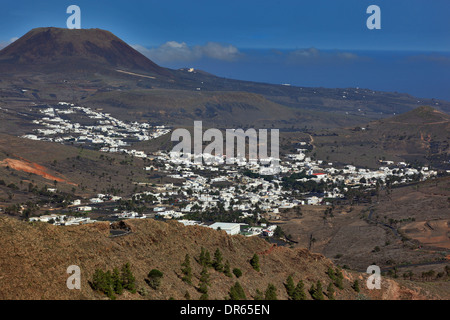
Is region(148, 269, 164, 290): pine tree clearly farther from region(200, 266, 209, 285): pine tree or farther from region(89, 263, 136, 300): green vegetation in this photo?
region(200, 266, 209, 285): pine tree

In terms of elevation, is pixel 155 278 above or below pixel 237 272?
above

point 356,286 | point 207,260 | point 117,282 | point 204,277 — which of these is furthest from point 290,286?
point 117,282

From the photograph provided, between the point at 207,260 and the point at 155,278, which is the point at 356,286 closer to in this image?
the point at 207,260

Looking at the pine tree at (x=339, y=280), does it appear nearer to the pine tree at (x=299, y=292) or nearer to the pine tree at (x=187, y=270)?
the pine tree at (x=299, y=292)

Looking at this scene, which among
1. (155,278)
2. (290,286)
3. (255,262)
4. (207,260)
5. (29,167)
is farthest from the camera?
(29,167)

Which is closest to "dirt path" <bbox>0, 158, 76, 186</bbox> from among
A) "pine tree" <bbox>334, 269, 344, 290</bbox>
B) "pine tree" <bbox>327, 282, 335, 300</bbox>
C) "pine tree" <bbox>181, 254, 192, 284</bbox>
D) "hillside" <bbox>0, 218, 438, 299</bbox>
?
"hillside" <bbox>0, 218, 438, 299</bbox>

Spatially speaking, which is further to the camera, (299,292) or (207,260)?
(299,292)

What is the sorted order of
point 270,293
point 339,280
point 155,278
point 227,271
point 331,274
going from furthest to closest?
1. point 331,274
2. point 339,280
3. point 227,271
4. point 270,293
5. point 155,278
